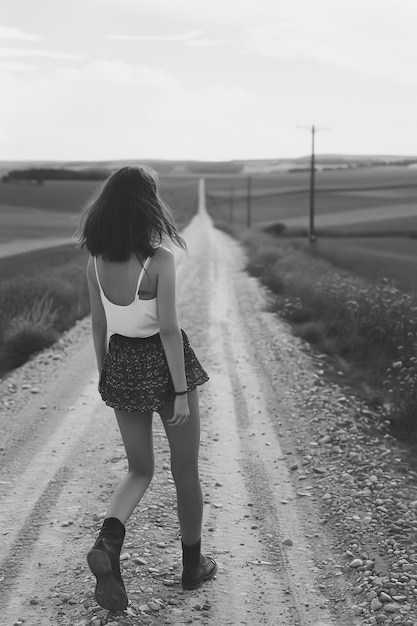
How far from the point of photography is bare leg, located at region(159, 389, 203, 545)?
156 inches

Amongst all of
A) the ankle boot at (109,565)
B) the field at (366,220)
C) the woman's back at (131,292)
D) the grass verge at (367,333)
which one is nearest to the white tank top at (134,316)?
the woman's back at (131,292)

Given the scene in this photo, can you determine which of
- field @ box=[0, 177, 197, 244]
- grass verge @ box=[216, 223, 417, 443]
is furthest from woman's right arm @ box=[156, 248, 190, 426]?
field @ box=[0, 177, 197, 244]

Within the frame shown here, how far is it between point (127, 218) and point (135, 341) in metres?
0.62

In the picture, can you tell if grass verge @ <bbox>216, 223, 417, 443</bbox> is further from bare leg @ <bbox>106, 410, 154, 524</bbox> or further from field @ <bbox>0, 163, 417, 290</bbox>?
bare leg @ <bbox>106, 410, 154, 524</bbox>

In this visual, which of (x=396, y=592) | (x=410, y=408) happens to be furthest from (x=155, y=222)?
(x=410, y=408)

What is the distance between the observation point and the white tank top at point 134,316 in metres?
3.74

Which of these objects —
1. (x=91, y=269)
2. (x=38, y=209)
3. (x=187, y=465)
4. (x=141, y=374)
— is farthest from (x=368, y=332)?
(x=38, y=209)

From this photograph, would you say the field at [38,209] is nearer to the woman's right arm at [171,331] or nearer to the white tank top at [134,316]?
the white tank top at [134,316]

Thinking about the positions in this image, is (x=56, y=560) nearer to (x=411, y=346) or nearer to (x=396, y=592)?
(x=396, y=592)

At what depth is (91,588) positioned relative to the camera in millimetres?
4406

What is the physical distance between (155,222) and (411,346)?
7.12 metres

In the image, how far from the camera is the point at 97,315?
402 cm

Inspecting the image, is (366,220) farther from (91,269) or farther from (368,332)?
(91,269)

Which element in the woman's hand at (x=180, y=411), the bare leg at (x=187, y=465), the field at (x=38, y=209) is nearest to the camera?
the woman's hand at (x=180, y=411)
